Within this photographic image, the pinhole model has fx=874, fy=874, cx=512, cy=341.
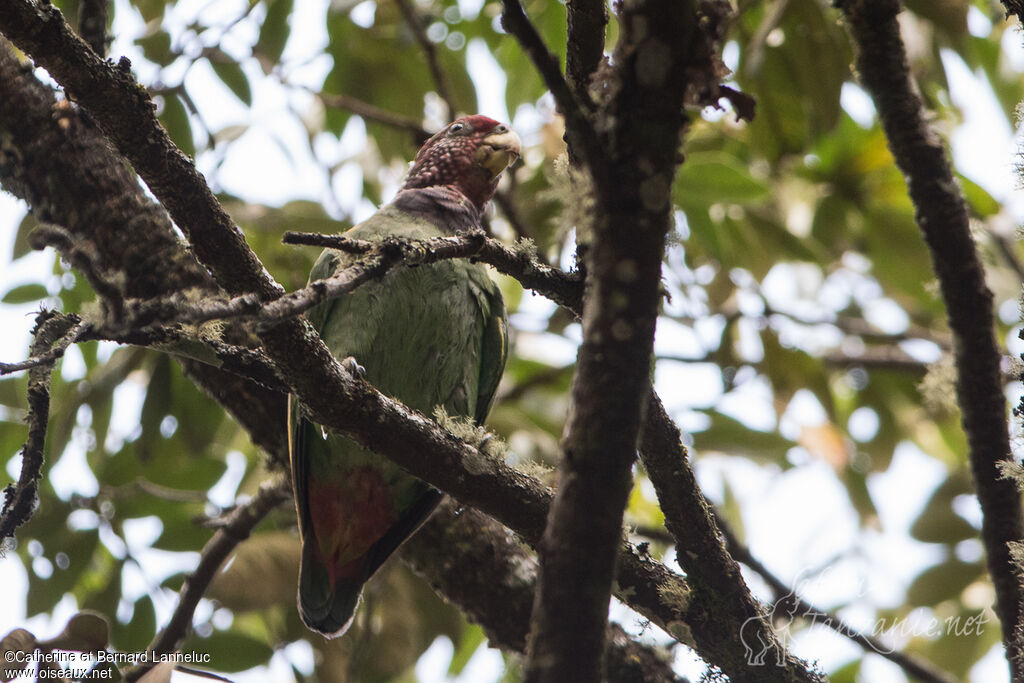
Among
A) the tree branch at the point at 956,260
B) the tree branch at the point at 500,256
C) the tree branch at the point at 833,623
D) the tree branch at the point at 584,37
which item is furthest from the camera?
the tree branch at the point at 833,623

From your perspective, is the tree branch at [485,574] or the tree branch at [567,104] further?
the tree branch at [485,574]

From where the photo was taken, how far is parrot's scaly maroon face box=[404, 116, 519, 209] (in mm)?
3645

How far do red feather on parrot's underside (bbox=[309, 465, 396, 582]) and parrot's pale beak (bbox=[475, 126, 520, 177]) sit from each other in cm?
141

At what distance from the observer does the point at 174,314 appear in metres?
1.13

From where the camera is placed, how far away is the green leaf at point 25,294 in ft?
11.6

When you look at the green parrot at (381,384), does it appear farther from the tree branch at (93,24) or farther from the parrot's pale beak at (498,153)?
the tree branch at (93,24)

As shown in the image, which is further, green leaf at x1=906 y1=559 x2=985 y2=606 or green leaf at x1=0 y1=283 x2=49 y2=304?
green leaf at x1=0 y1=283 x2=49 y2=304

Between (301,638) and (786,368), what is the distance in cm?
236

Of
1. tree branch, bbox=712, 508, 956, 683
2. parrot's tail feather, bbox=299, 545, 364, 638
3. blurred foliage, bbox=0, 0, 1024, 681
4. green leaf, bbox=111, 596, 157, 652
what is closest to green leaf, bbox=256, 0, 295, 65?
blurred foliage, bbox=0, 0, 1024, 681

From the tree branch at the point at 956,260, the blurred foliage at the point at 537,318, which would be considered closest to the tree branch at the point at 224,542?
the blurred foliage at the point at 537,318

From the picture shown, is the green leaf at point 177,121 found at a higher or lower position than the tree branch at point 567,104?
higher

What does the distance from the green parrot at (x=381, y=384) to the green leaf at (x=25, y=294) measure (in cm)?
138

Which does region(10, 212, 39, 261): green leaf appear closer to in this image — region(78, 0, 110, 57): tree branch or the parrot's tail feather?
region(78, 0, 110, 57): tree branch

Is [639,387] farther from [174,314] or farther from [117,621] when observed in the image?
[117,621]
